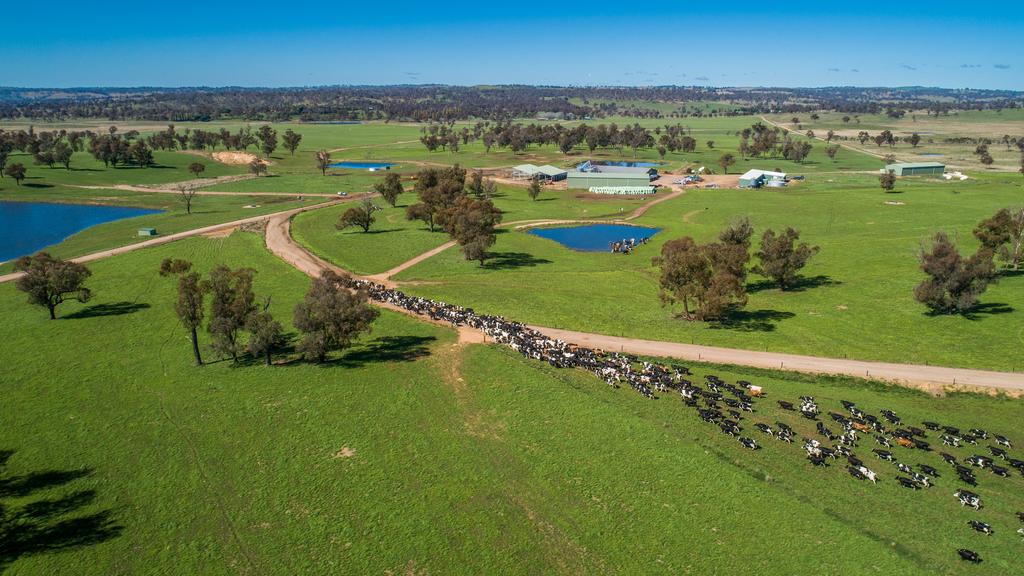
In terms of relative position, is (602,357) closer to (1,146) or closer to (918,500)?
(918,500)

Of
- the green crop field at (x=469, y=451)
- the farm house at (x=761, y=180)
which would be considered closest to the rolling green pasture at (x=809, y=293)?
the green crop field at (x=469, y=451)

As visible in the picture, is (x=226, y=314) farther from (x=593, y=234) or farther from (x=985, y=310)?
(x=985, y=310)

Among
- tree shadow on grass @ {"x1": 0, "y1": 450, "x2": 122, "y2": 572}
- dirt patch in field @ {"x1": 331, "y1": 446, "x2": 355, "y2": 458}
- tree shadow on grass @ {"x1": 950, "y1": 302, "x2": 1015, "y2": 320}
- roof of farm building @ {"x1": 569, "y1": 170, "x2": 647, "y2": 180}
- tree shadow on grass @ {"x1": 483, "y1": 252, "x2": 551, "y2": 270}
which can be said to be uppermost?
roof of farm building @ {"x1": 569, "y1": 170, "x2": 647, "y2": 180}

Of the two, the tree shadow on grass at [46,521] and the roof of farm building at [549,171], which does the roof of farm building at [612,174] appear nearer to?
the roof of farm building at [549,171]

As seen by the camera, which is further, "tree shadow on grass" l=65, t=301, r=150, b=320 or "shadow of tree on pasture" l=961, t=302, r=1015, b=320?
"tree shadow on grass" l=65, t=301, r=150, b=320

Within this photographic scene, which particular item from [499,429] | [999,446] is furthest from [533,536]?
[999,446]

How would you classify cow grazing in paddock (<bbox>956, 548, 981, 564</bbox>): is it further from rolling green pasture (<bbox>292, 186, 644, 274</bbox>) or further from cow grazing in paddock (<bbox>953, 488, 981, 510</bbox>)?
rolling green pasture (<bbox>292, 186, 644, 274</bbox>)

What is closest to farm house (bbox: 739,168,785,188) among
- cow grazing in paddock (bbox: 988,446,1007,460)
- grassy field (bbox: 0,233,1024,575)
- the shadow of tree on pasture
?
the shadow of tree on pasture
